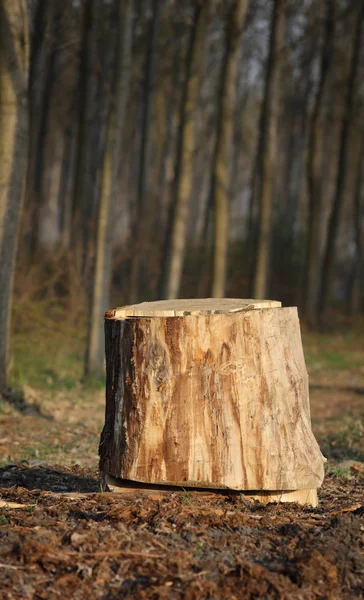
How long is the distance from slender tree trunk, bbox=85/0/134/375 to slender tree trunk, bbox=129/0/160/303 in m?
6.12

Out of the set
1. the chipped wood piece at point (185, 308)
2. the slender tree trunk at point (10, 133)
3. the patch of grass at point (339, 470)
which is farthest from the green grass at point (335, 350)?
the chipped wood piece at point (185, 308)

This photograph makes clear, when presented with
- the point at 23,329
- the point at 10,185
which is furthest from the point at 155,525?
the point at 23,329

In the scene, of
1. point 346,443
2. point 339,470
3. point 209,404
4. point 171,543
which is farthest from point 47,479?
point 346,443

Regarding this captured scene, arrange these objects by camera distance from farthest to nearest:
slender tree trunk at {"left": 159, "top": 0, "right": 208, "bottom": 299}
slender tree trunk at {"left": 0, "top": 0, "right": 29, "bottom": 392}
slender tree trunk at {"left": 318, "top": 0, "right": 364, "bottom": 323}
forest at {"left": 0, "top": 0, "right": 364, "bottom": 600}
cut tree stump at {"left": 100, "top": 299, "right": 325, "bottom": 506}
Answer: slender tree trunk at {"left": 318, "top": 0, "right": 364, "bottom": 323} → slender tree trunk at {"left": 159, "top": 0, "right": 208, "bottom": 299} → slender tree trunk at {"left": 0, "top": 0, "right": 29, "bottom": 392} → cut tree stump at {"left": 100, "top": 299, "right": 325, "bottom": 506} → forest at {"left": 0, "top": 0, "right": 364, "bottom": 600}

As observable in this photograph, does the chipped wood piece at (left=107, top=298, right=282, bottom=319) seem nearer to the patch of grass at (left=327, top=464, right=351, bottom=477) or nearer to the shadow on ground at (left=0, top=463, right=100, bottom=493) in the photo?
the shadow on ground at (left=0, top=463, right=100, bottom=493)

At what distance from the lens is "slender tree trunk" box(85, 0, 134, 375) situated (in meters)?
12.0

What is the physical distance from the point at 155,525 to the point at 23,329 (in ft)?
28.7

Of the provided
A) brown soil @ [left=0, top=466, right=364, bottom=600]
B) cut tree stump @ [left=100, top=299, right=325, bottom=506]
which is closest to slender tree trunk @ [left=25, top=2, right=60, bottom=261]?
cut tree stump @ [left=100, top=299, right=325, bottom=506]

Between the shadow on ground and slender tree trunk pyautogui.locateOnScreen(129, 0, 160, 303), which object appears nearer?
the shadow on ground

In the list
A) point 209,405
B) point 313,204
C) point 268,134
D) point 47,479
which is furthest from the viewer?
point 313,204

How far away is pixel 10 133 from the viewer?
30.4ft

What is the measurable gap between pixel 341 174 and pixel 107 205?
11.5 meters

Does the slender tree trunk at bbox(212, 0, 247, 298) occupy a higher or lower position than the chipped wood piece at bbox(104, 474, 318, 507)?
higher

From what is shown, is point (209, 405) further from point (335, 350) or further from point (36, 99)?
point (36, 99)
